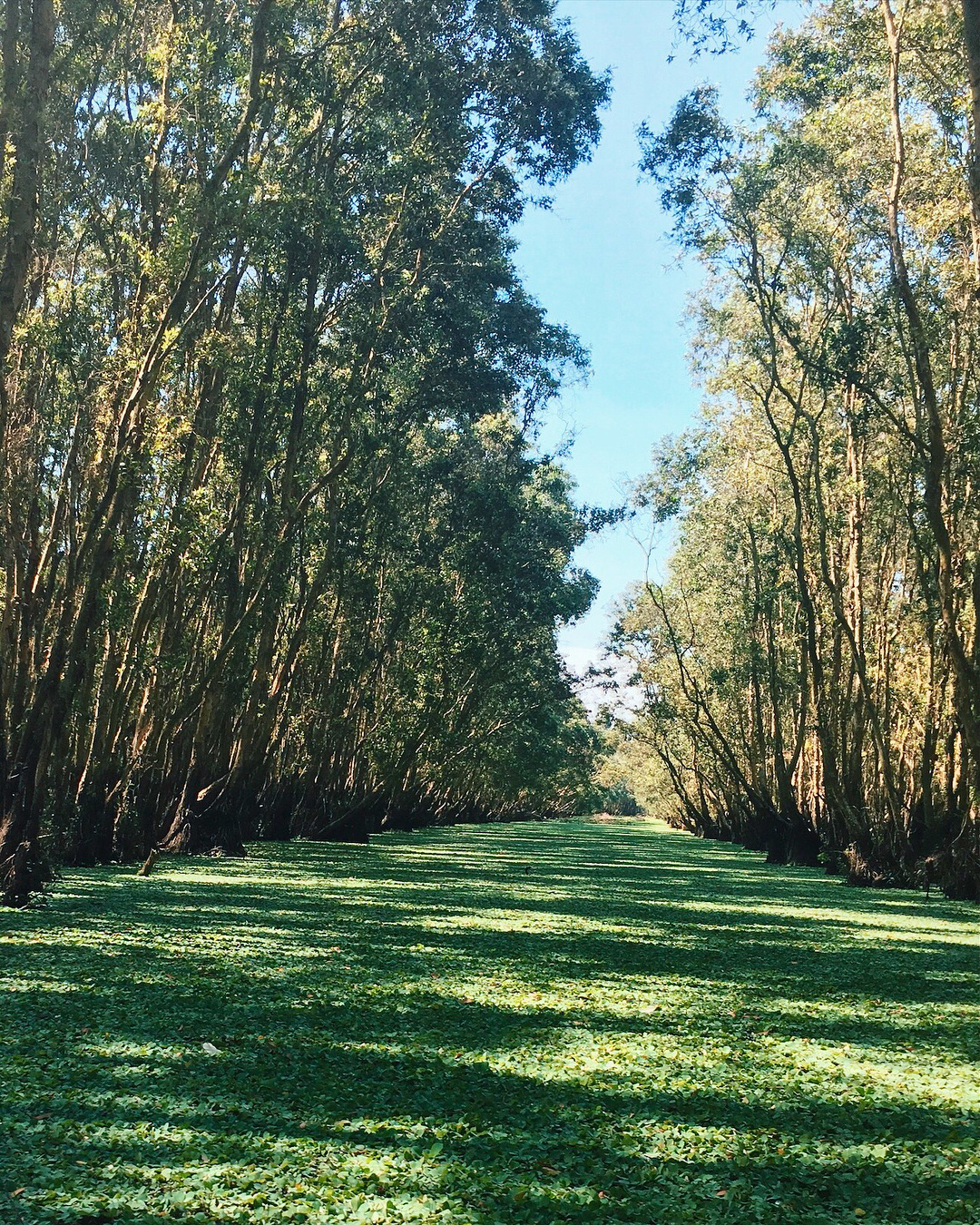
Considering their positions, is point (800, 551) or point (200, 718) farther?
point (800, 551)

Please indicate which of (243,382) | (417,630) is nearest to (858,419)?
(243,382)

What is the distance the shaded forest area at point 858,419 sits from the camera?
10.8 meters

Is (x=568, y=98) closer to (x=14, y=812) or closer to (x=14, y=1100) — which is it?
(x=14, y=812)

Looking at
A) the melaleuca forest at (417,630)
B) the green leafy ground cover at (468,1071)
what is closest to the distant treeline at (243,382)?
the melaleuca forest at (417,630)

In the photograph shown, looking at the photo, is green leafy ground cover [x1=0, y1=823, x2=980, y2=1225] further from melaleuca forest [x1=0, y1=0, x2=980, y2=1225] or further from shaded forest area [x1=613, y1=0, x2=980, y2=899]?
shaded forest area [x1=613, y1=0, x2=980, y2=899]

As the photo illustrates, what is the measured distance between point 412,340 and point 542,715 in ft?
50.8

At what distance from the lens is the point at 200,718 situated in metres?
12.3

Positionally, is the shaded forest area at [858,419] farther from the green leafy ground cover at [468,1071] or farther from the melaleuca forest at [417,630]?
the green leafy ground cover at [468,1071]

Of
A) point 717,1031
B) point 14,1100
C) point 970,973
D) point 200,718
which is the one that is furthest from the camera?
point 200,718

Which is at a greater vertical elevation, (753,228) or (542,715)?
(753,228)

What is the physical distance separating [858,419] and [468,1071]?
11.2 m

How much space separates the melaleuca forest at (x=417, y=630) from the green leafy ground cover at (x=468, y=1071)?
0.02 m

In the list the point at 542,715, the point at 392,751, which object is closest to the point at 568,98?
the point at 392,751

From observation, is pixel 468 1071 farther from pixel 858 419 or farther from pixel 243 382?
pixel 858 419
